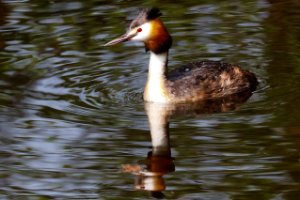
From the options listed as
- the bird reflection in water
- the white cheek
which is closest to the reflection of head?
the bird reflection in water

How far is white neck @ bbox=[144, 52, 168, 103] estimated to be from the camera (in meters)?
10.0

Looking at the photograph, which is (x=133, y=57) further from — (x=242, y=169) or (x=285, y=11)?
(x=242, y=169)

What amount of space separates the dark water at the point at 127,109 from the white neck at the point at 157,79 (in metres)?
0.20

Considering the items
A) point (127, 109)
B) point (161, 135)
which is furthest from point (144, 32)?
point (161, 135)

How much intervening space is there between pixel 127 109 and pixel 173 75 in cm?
83

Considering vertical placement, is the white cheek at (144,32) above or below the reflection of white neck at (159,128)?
above

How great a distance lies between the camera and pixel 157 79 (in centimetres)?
1010

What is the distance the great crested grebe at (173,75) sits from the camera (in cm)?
1000

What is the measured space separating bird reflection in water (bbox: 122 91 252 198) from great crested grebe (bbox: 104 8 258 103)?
0.10 meters

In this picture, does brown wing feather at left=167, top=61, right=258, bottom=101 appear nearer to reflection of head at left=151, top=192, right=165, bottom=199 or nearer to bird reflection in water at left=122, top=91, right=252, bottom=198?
bird reflection in water at left=122, top=91, right=252, bottom=198

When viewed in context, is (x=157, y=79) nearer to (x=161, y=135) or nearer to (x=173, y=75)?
(x=173, y=75)

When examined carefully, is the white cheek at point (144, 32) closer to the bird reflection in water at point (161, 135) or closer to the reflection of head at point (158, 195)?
the bird reflection in water at point (161, 135)

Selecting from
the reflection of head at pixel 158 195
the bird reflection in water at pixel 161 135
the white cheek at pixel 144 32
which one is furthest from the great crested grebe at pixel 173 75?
the reflection of head at pixel 158 195

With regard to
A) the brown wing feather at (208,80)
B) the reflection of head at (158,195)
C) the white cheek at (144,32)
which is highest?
the white cheek at (144,32)
